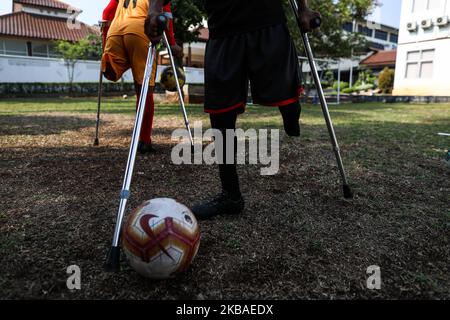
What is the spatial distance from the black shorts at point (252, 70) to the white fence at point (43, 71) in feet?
66.3

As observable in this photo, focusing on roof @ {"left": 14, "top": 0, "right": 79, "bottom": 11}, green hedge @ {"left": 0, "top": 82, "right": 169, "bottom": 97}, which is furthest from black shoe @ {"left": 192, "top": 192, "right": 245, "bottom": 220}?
roof @ {"left": 14, "top": 0, "right": 79, "bottom": 11}

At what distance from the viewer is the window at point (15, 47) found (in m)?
25.4

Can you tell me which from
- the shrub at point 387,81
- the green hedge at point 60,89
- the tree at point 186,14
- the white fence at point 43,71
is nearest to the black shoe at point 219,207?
→ the tree at point 186,14

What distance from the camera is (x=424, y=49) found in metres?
23.9

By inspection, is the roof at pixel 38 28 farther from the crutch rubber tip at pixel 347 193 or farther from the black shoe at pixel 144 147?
the crutch rubber tip at pixel 347 193

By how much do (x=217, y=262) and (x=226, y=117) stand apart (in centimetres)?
100

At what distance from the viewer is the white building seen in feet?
74.1

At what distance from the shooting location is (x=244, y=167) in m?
4.09

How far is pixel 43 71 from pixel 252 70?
24.9 metres

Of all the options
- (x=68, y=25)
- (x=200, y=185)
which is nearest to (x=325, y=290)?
(x=200, y=185)

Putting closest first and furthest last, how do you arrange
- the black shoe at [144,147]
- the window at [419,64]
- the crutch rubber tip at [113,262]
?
the crutch rubber tip at [113,262] → the black shoe at [144,147] → the window at [419,64]

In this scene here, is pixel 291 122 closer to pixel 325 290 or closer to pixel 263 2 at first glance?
pixel 263 2

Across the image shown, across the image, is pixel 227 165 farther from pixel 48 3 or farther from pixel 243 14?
pixel 48 3

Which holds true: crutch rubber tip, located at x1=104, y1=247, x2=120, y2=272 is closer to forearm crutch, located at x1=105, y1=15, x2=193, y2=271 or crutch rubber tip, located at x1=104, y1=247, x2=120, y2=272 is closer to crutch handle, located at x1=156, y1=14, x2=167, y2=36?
forearm crutch, located at x1=105, y1=15, x2=193, y2=271
